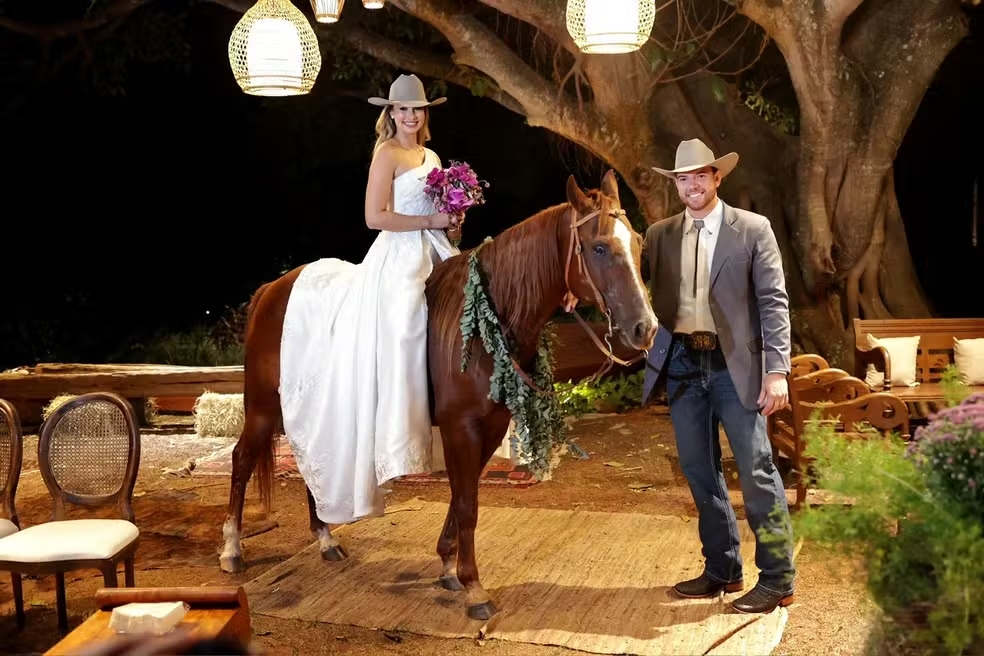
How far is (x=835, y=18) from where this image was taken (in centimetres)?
615

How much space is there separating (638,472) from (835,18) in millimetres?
3166

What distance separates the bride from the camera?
13.2ft

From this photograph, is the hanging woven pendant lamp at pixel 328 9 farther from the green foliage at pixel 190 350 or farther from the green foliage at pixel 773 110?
the green foliage at pixel 190 350

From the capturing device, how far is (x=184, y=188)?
11.6 metres

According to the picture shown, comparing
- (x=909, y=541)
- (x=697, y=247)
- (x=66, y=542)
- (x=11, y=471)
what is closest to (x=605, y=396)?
(x=697, y=247)

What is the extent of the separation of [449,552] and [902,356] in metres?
3.30

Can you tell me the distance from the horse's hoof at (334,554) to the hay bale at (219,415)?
3.33m

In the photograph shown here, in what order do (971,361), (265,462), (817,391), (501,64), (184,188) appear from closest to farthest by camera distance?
(265,462) < (817,391) < (971,361) < (501,64) < (184,188)

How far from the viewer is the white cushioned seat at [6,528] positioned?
3.71 meters

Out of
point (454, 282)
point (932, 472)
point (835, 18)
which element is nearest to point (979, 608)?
point (932, 472)

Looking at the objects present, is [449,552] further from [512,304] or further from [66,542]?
[66,542]

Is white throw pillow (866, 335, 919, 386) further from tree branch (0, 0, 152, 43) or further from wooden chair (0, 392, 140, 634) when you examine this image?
tree branch (0, 0, 152, 43)

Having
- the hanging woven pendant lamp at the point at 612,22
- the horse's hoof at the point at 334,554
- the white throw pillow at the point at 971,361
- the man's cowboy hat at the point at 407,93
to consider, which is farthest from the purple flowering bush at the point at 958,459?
the white throw pillow at the point at 971,361

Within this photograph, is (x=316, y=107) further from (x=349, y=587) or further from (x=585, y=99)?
(x=349, y=587)
